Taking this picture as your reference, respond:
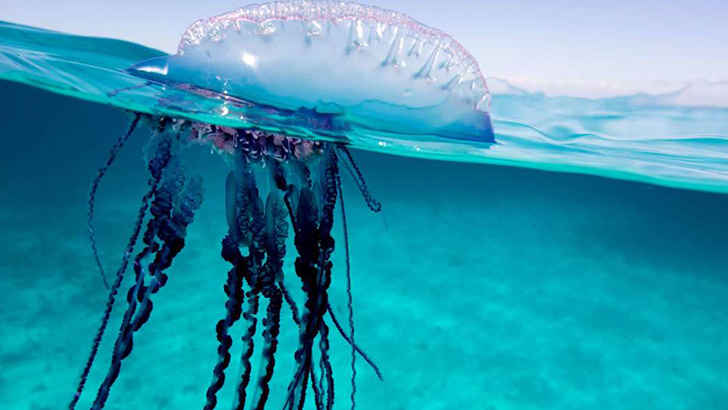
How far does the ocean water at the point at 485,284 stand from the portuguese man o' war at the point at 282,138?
953 mm

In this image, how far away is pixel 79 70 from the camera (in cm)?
515

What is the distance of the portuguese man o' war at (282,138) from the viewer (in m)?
1.91

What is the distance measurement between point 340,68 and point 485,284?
6.25 meters

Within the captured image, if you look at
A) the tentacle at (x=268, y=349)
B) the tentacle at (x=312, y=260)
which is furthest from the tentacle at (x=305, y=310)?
the tentacle at (x=268, y=349)

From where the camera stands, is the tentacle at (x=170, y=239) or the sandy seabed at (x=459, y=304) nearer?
the tentacle at (x=170, y=239)

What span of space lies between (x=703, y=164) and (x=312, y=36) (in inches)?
213

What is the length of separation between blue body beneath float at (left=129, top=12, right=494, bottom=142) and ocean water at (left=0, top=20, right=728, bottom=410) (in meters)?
0.85

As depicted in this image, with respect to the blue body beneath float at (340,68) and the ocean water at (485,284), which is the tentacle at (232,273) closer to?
the blue body beneath float at (340,68)

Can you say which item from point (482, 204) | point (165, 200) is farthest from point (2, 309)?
point (482, 204)

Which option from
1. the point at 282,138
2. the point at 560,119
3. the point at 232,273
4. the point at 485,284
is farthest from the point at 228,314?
the point at 485,284

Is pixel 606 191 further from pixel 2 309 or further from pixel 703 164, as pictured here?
pixel 2 309

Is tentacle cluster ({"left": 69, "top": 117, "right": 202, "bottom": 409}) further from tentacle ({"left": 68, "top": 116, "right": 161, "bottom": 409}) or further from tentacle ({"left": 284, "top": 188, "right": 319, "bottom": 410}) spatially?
tentacle ({"left": 284, "top": 188, "right": 319, "bottom": 410})

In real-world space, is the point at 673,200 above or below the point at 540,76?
below

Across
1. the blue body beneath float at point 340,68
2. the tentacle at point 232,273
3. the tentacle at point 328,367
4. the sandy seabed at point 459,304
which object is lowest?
the sandy seabed at point 459,304
